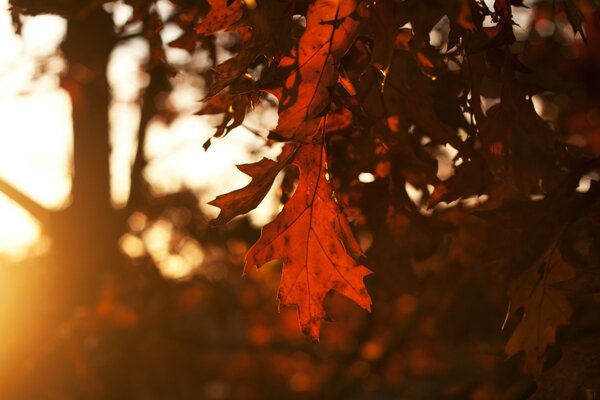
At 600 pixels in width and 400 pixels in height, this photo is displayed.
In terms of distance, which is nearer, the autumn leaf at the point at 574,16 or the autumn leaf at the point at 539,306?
the autumn leaf at the point at 574,16

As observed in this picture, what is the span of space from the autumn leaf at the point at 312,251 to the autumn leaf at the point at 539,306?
19.6 inches

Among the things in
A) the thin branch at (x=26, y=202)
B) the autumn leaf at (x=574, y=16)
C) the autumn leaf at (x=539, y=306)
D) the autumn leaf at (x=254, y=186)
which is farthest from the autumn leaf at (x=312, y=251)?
the thin branch at (x=26, y=202)

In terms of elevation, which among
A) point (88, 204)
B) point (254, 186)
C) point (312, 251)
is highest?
point (254, 186)

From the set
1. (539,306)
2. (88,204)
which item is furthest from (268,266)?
(539,306)

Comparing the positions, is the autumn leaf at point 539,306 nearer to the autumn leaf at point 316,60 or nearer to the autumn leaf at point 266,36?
the autumn leaf at point 316,60

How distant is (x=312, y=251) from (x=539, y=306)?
69 cm

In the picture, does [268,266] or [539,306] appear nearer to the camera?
[539,306]

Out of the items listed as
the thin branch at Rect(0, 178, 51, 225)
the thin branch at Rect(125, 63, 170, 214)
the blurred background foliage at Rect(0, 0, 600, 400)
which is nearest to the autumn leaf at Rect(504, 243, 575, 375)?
the blurred background foliage at Rect(0, 0, 600, 400)

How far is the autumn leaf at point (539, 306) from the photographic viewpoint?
1.78 m

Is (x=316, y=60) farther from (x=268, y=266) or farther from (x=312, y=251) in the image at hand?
(x=268, y=266)

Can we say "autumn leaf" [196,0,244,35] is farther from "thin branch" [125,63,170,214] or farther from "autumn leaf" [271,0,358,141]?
"thin branch" [125,63,170,214]

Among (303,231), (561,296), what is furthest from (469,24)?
(561,296)

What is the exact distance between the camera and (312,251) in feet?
5.32

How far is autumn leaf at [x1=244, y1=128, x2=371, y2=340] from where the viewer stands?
1575 millimetres
